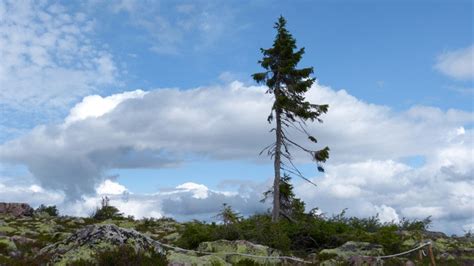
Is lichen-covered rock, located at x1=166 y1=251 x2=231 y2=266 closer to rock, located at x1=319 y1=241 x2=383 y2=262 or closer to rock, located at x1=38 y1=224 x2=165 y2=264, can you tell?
rock, located at x1=38 y1=224 x2=165 y2=264

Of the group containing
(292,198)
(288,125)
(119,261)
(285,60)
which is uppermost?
(285,60)

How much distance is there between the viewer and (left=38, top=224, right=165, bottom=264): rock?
1062 centimetres

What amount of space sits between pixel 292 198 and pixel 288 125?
414cm

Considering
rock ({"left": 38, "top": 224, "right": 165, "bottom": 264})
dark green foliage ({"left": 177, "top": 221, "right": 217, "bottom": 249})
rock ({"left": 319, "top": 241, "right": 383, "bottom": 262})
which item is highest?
dark green foliage ({"left": 177, "top": 221, "right": 217, "bottom": 249})

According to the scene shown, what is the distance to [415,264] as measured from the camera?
15273 millimetres

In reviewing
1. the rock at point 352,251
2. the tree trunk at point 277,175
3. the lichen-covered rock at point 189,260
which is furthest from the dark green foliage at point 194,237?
Answer: the tree trunk at point 277,175

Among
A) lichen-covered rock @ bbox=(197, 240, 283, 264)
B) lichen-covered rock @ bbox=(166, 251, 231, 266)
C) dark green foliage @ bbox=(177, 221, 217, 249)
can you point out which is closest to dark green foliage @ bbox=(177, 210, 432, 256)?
dark green foliage @ bbox=(177, 221, 217, 249)

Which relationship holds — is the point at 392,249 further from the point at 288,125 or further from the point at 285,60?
the point at 285,60

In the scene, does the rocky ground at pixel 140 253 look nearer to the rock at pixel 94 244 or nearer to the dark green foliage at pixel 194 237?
the rock at pixel 94 244

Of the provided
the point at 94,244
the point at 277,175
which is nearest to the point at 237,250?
the point at 94,244

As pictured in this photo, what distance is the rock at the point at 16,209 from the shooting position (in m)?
41.7

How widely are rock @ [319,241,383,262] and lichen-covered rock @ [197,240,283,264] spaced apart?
1.63 m

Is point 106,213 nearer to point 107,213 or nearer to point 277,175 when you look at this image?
point 107,213

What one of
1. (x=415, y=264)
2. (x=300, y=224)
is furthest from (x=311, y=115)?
Result: (x=415, y=264)
